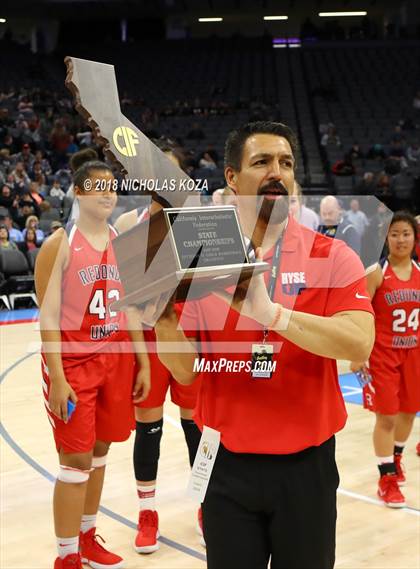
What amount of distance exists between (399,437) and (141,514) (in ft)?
6.07

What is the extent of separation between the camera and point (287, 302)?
2.09 meters

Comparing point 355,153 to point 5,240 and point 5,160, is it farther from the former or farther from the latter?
point 5,240

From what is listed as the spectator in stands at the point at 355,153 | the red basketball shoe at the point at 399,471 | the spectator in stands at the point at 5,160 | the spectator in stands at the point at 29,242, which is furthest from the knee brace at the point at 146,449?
the spectator in stands at the point at 355,153

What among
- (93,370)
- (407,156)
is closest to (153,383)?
(93,370)

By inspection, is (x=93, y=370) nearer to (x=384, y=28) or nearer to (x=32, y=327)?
(x=32, y=327)

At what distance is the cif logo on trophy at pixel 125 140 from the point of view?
5.15 ft

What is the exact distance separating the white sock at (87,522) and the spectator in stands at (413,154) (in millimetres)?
17079

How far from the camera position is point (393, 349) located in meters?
4.63

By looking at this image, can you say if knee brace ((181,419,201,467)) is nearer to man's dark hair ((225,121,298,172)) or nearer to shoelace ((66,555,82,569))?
shoelace ((66,555,82,569))

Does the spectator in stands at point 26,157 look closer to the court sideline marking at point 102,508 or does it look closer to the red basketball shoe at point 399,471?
the court sideline marking at point 102,508

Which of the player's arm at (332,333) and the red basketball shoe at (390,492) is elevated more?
the player's arm at (332,333)

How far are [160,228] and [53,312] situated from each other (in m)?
1.74

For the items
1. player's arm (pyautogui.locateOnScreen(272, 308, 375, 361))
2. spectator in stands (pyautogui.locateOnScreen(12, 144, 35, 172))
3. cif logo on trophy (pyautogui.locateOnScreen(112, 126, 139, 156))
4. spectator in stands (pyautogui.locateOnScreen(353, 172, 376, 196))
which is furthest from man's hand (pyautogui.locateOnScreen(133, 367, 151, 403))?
spectator in stands (pyautogui.locateOnScreen(353, 172, 376, 196))

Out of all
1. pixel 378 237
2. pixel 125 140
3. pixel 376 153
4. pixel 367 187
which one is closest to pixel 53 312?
pixel 125 140
